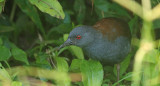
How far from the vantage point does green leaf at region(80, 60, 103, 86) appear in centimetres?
356

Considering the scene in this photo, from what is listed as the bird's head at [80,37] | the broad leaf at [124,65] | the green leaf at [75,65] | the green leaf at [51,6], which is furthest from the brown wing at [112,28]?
the green leaf at [51,6]

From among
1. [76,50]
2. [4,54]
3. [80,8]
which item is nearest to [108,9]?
[80,8]

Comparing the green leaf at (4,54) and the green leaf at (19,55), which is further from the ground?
→ the green leaf at (4,54)

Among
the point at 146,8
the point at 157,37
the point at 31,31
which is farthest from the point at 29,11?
the point at 157,37

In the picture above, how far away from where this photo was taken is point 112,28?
4.15 metres

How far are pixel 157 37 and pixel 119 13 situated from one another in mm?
864

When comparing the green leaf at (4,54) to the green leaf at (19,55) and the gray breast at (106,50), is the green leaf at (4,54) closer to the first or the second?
the green leaf at (19,55)

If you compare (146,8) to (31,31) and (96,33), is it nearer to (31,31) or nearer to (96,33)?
(96,33)

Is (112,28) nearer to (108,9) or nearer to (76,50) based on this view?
(76,50)

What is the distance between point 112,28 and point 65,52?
97 cm

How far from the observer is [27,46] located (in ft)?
17.9

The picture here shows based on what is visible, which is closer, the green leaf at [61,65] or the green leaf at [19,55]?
→ the green leaf at [61,65]


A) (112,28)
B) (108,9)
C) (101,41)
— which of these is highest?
(108,9)

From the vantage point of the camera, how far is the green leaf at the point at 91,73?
356 cm
